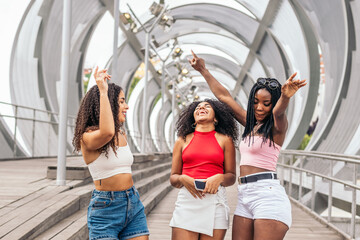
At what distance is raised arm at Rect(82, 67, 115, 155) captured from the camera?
2.41m

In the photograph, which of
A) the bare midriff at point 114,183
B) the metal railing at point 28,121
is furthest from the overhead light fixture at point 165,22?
the bare midriff at point 114,183

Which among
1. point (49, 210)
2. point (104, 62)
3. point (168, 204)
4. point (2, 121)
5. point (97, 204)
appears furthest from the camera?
point (104, 62)

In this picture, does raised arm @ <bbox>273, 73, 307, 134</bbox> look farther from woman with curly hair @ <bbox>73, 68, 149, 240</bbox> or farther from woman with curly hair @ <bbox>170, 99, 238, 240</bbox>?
woman with curly hair @ <bbox>73, 68, 149, 240</bbox>

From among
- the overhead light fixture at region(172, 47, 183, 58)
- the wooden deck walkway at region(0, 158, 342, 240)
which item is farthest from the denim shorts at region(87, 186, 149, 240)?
the overhead light fixture at region(172, 47, 183, 58)

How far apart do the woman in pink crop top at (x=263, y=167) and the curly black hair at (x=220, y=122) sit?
121 mm

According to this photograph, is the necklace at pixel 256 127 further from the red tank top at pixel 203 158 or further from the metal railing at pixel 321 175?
the metal railing at pixel 321 175

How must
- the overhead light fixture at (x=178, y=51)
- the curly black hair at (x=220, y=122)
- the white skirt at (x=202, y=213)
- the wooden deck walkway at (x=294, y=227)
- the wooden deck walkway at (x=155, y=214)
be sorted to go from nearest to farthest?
the white skirt at (x=202, y=213)
the curly black hair at (x=220, y=122)
the wooden deck walkway at (x=155, y=214)
the wooden deck walkway at (x=294, y=227)
the overhead light fixture at (x=178, y=51)

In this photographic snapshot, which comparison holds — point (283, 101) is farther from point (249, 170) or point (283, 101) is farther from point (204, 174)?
point (204, 174)

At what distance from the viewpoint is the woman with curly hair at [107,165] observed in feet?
8.04

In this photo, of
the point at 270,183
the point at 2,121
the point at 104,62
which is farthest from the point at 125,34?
the point at 270,183

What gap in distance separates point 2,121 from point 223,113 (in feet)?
30.1

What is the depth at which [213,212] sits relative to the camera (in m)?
2.66

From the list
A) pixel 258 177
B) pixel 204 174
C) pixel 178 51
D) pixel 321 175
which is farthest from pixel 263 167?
pixel 178 51

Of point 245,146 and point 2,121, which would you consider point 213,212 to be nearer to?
point 245,146
